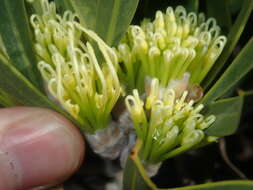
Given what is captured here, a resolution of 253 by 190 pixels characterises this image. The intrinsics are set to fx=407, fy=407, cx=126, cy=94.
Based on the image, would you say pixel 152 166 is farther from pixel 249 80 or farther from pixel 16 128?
pixel 249 80

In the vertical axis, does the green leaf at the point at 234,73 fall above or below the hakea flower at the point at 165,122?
above

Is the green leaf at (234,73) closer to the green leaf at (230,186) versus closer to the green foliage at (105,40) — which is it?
the green foliage at (105,40)

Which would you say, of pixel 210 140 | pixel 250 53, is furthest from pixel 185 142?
pixel 250 53

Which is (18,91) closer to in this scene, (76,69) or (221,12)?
(76,69)

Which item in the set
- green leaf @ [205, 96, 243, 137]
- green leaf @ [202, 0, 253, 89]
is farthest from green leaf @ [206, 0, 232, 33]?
green leaf @ [205, 96, 243, 137]

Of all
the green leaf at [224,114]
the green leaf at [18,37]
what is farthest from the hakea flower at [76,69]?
the green leaf at [224,114]

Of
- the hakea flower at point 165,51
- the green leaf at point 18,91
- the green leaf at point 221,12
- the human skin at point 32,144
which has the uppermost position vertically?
the green leaf at point 221,12

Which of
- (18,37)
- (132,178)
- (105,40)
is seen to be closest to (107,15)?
(105,40)

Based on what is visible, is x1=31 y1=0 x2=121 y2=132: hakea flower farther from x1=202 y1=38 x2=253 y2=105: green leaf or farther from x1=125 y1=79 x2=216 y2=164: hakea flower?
x1=202 y1=38 x2=253 y2=105: green leaf
